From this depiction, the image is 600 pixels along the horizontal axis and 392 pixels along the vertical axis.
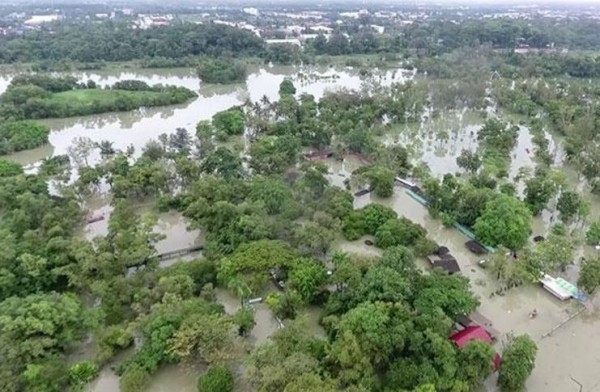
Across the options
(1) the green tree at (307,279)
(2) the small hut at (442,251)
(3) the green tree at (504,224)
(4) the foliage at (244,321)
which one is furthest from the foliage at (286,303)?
(3) the green tree at (504,224)

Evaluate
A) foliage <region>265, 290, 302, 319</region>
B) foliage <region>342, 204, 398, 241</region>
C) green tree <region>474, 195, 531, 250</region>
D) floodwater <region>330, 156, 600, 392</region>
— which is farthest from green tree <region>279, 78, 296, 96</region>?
foliage <region>265, 290, 302, 319</region>

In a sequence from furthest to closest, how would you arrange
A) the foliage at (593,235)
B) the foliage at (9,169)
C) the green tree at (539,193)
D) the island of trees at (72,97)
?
the island of trees at (72,97) < the foliage at (9,169) < the green tree at (539,193) < the foliage at (593,235)

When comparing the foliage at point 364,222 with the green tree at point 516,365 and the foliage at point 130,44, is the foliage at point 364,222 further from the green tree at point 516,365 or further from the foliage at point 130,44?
the foliage at point 130,44

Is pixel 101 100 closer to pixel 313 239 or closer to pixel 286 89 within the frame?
pixel 286 89

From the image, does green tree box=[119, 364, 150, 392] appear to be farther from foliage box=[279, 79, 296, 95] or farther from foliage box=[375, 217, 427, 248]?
foliage box=[279, 79, 296, 95]

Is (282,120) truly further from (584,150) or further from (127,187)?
(584,150)

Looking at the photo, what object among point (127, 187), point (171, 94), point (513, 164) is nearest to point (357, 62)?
A: point (171, 94)
